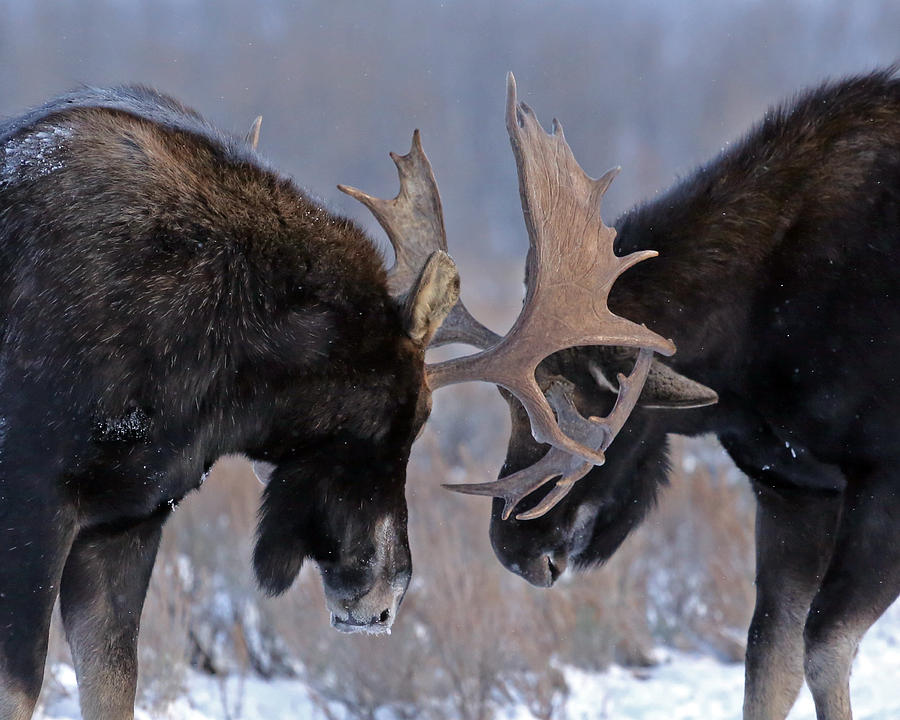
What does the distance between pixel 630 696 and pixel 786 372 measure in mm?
2434

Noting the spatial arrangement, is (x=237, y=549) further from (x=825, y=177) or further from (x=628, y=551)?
(x=825, y=177)

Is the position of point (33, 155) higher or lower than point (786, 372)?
higher

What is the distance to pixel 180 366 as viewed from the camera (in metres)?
3.74

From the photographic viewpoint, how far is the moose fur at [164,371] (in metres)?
3.61

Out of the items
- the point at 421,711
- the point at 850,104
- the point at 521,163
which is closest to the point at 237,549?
the point at 421,711

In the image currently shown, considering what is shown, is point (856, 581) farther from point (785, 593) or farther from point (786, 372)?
point (786, 372)

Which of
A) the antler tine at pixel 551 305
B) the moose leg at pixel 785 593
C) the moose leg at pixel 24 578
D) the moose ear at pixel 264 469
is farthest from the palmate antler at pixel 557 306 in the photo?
the moose leg at pixel 24 578

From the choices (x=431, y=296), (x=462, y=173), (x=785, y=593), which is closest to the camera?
(x=431, y=296)

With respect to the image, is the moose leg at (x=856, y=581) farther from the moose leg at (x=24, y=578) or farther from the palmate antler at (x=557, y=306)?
the moose leg at (x=24, y=578)

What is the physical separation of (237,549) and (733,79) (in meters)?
20.4

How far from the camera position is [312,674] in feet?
20.5

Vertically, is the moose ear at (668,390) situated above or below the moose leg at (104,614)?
above

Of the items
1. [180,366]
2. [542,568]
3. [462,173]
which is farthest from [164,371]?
[462,173]

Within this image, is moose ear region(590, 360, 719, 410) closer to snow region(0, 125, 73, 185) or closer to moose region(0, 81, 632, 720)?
moose region(0, 81, 632, 720)
